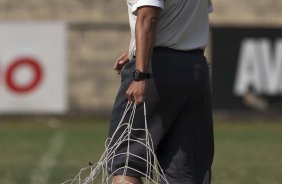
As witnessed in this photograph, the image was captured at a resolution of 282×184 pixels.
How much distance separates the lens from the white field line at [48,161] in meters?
9.67

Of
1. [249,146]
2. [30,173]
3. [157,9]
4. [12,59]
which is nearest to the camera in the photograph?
[157,9]

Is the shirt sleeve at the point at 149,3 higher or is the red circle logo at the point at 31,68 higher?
the shirt sleeve at the point at 149,3

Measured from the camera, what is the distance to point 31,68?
18000 millimetres

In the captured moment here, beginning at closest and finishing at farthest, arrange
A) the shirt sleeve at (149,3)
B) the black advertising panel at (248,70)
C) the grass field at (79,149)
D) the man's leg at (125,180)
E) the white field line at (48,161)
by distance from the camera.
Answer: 1. the shirt sleeve at (149,3)
2. the man's leg at (125,180)
3. the white field line at (48,161)
4. the grass field at (79,149)
5. the black advertising panel at (248,70)

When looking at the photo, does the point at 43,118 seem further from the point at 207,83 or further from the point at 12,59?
the point at 207,83

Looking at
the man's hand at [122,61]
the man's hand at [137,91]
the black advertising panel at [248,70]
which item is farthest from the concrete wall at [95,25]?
the man's hand at [137,91]

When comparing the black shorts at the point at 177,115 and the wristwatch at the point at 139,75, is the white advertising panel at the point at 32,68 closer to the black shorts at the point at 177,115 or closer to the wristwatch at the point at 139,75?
the black shorts at the point at 177,115

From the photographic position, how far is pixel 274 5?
66.9 feet

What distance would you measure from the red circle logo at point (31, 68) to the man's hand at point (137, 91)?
12642mm

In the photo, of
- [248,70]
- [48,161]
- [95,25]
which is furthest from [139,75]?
[95,25]

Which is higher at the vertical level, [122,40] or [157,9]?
[157,9]

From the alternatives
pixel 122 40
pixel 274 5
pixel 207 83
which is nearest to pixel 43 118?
pixel 122 40

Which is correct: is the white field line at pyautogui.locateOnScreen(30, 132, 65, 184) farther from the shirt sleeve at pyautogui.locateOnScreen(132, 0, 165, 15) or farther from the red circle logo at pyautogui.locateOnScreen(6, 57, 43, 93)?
the shirt sleeve at pyautogui.locateOnScreen(132, 0, 165, 15)

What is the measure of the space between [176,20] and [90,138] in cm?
967
